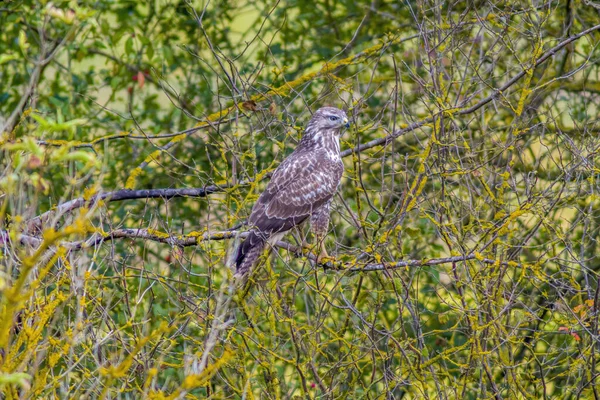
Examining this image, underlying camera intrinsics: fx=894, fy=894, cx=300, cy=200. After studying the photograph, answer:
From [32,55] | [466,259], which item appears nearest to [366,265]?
[466,259]

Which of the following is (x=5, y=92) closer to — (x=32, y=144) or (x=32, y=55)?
(x=32, y=55)

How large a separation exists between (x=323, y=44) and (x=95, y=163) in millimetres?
6392

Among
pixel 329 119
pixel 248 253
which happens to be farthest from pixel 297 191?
pixel 248 253

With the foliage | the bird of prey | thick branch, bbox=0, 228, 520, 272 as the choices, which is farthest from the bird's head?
thick branch, bbox=0, 228, 520, 272

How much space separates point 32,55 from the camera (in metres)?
9.04

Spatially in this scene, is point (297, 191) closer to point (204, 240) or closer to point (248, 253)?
point (248, 253)

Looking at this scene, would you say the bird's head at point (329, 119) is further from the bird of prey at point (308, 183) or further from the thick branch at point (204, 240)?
the thick branch at point (204, 240)

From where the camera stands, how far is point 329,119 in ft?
22.0

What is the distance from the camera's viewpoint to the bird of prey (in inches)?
259

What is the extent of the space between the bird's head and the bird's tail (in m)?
1.10

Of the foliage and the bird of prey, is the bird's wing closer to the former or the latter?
the bird of prey

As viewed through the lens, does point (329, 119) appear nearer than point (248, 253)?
No

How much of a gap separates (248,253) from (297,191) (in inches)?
33.4

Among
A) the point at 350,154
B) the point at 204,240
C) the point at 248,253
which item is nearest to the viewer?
the point at 204,240
